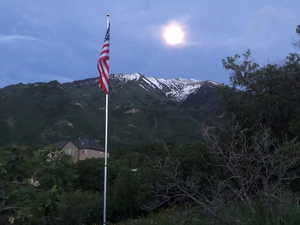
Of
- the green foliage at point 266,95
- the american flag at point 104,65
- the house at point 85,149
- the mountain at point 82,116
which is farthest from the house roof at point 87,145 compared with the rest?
the american flag at point 104,65

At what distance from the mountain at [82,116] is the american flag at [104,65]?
72211 millimetres

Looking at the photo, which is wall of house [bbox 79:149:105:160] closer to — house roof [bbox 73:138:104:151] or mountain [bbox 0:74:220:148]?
house roof [bbox 73:138:104:151]

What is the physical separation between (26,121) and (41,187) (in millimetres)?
103836

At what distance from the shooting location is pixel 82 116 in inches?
4835

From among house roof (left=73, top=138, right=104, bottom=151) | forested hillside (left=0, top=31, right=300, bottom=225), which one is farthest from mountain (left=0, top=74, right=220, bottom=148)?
forested hillside (left=0, top=31, right=300, bottom=225)

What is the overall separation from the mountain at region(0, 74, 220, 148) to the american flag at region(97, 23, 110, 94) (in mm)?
72211

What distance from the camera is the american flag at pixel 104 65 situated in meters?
17.0

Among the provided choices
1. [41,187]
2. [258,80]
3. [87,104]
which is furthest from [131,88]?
[41,187]

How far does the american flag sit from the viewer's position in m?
17.0

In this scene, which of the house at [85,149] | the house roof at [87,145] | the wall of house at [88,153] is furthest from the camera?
the house roof at [87,145]

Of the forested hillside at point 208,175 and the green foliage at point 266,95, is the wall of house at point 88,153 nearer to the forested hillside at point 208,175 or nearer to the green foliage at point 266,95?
the forested hillside at point 208,175

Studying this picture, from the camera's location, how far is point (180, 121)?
108 meters

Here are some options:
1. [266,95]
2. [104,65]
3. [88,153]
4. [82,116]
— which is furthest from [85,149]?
[104,65]

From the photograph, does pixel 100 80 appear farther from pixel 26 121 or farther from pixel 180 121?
pixel 26 121
